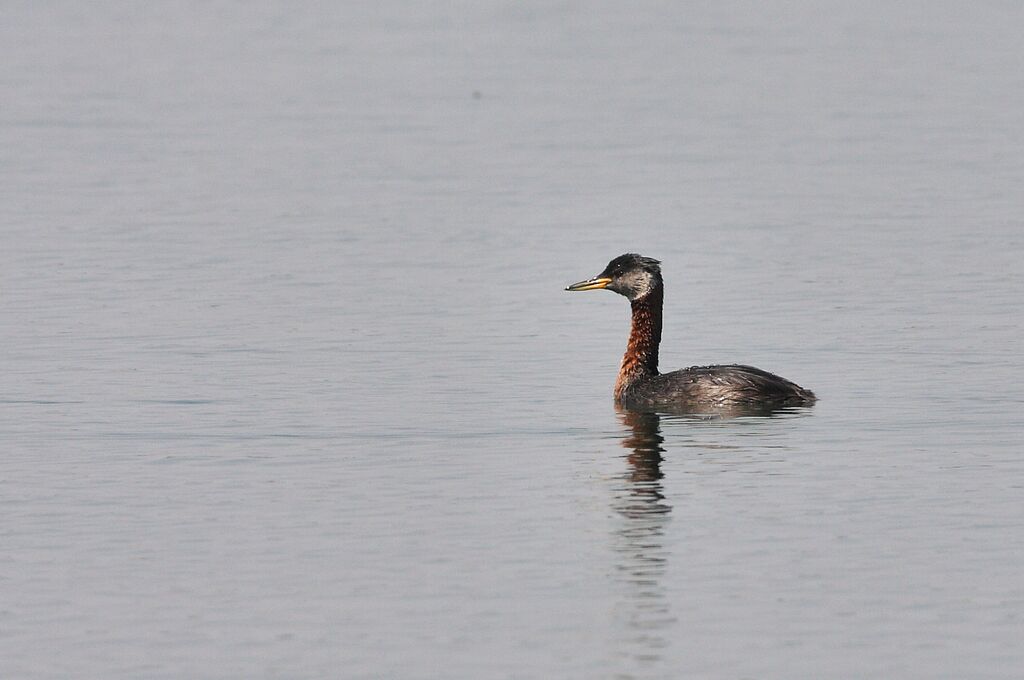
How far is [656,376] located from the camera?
2291 cm

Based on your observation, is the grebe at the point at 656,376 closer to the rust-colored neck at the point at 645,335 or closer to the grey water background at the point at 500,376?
the rust-colored neck at the point at 645,335

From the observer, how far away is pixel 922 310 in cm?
2730

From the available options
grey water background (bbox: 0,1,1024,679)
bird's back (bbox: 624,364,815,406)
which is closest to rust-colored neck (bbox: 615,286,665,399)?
grey water background (bbox: 0,1,1024,679)

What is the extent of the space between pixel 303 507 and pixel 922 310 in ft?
38.9

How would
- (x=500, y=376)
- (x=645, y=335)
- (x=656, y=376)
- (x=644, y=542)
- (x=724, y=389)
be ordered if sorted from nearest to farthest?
(x=644, y=542)
(x=724, y=389)
(x=656, y=376)
(x=500, y=376)
(x=645, y=335)

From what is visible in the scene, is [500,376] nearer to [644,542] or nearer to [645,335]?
[645,335]

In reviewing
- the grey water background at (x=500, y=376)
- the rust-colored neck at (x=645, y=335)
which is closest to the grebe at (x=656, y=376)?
the rust-colored neck at (x=645, y=335)

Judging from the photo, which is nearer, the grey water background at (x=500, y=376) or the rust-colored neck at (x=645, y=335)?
the grey water background at (x=500, y=376)

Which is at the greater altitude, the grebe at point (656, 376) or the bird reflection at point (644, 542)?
the grebe at point (656, 376)

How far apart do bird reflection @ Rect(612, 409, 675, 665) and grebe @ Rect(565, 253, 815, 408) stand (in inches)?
33.8

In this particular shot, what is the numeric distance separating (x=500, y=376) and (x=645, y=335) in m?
1.57

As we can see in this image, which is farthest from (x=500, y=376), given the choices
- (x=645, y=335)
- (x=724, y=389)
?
(x=724, y=389)

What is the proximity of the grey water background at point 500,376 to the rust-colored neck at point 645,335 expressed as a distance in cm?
55

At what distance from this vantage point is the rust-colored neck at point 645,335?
2347 cm
